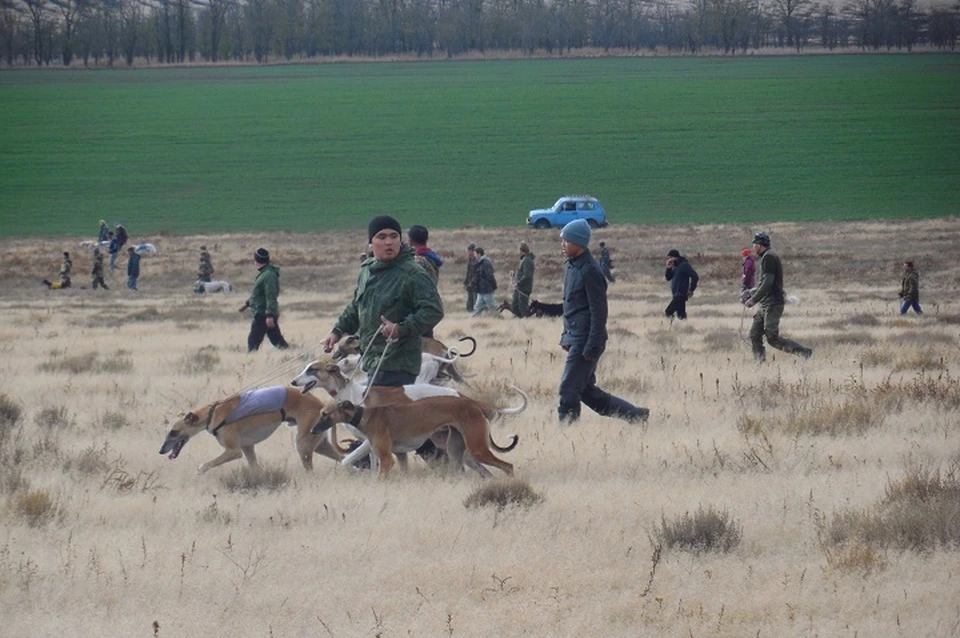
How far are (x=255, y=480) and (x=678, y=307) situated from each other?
16.4m

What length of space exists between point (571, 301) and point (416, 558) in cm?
432

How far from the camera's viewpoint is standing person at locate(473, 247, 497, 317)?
90.3ft

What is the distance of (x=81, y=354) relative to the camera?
19.3 m

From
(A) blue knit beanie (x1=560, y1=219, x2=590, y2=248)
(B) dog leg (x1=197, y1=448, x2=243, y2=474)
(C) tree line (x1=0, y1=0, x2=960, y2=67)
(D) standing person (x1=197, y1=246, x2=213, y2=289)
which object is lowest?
(D) standing person (x1=197, y1=246, x2=213, y2=289)

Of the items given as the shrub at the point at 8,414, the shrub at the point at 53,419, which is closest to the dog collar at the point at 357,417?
the shrub at the point at 8,414

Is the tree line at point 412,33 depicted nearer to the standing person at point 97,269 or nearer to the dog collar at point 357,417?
the standing person at point 97,269

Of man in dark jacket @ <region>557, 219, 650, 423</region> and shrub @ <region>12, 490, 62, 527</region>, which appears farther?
man in dark jacket @ <region>557, 219, 650, 423</region>

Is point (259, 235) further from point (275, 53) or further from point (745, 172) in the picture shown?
point (275, 53)

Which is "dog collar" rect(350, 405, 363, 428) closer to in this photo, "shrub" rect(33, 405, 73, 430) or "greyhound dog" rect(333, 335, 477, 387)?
"greyhound dog" rect(333, 335, 477, 387)

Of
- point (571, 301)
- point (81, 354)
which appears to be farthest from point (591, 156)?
point (571, 301)

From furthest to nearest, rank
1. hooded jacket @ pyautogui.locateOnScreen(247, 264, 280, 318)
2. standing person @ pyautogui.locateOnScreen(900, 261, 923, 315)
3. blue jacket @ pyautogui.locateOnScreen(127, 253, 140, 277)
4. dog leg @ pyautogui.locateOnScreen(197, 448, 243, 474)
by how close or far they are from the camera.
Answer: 1. blue jacket @ pyautogui.locateOnScreen(127, 253, 140, 277)
2. standing person @ pyautogui.locateOnScreen(900, 261, 923, 315)
3. hooded jacket @ pyautogui.locateOnScreen(247, 264, 280, 318)
4. dog leg @ pyautogui.locateOnScreen(197, 448, 243, 474)

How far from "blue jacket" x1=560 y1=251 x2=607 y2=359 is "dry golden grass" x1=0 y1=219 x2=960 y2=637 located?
0.73m

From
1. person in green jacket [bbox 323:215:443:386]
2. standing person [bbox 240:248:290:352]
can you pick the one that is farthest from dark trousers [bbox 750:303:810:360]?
person in green jacket [bbox 323:215:443:386]

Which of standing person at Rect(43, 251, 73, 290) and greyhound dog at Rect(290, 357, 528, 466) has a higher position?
greyhound dog at Rect(290, 357, 528, 466)
